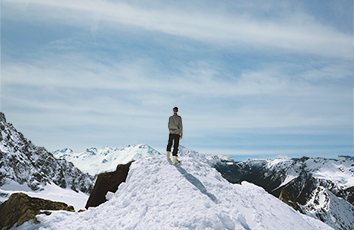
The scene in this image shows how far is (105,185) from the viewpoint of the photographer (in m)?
21.4

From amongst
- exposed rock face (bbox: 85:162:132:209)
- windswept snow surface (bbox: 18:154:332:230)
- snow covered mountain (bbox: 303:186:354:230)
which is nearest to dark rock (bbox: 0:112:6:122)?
exposed rock face (bbox: 85:162:132:209)

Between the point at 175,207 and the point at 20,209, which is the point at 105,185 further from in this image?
the point at 175,207

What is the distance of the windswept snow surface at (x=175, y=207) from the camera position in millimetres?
11883

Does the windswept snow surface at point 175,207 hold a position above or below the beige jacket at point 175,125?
below

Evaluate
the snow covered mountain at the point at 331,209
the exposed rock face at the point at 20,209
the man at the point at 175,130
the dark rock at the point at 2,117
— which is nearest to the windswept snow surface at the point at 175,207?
the exposed rock face at the point at 20,209

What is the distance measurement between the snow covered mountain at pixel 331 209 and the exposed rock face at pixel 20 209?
3835 inches

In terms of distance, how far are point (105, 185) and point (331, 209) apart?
110m

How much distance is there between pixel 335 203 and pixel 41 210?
125 m

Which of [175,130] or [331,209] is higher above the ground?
[175,130]

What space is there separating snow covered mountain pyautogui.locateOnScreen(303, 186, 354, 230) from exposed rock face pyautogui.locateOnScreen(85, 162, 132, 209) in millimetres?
90400

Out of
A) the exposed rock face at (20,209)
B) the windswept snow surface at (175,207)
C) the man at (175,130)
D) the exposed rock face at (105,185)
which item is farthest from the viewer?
the exposed rock face at (105,185)

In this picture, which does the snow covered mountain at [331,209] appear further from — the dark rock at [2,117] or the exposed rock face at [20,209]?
the dark rock at [2,117]

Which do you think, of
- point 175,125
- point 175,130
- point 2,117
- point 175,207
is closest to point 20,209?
point 175,207

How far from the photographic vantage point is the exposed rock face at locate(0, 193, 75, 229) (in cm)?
1349
